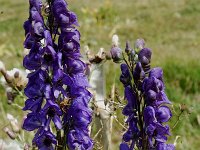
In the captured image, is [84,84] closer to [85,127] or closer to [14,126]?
[85,127]

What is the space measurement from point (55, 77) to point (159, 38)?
301 inches

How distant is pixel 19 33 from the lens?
11.4m

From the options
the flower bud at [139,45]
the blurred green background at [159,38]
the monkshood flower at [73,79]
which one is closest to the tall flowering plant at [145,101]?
the flower bud at [139,45]

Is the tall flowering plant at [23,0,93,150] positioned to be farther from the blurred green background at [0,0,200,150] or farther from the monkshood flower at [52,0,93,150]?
the blurred green background at [0,0,200,150]

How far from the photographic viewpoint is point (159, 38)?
30.4ft

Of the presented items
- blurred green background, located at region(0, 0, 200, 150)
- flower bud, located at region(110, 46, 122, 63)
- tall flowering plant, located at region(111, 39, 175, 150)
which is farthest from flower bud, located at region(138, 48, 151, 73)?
blurred green background, located at region(0, 0, 200, 150)

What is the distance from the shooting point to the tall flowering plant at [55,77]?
1720mm

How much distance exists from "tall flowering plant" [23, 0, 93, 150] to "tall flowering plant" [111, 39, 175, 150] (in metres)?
0.13

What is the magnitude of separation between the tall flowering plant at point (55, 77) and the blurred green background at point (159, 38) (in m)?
1.29

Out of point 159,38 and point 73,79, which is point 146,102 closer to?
point 73,79

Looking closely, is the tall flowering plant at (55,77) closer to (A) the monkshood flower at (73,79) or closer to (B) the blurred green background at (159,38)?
(A) the monkshood flower at (73,79)

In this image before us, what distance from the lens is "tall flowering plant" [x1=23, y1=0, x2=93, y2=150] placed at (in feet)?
5.64

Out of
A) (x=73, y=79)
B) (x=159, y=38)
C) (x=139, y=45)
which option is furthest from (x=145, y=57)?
(x=159, y=38)

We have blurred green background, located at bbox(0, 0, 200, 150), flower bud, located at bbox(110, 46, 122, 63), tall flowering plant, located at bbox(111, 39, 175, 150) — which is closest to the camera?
tall flowering plant, located at bbox(111, 39, 175, 150)
